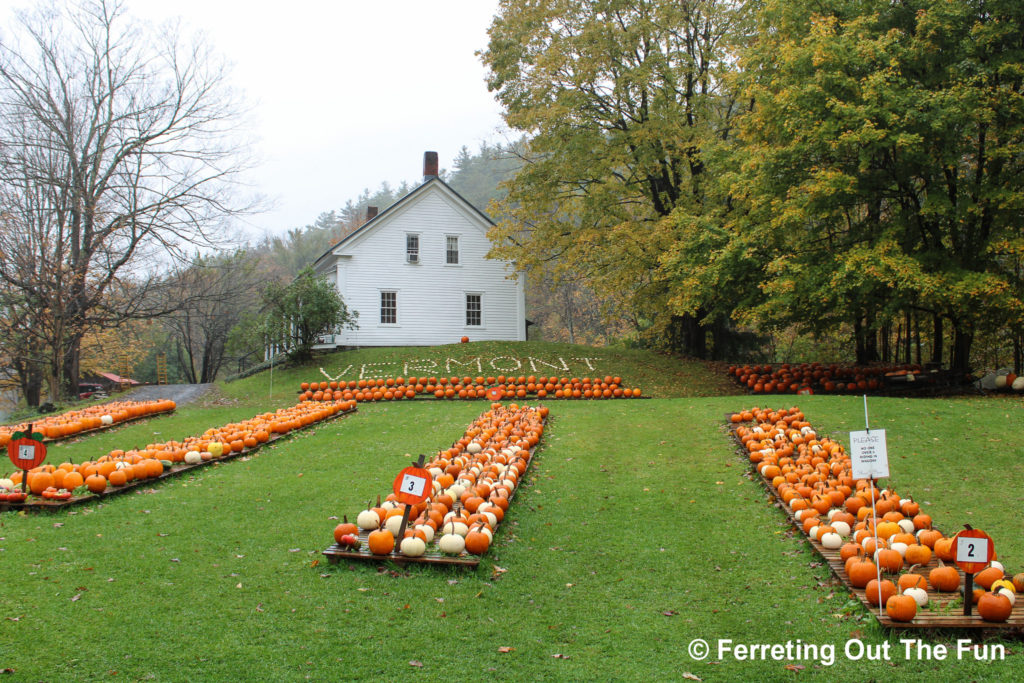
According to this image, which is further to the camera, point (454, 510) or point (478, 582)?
point (454, 510)

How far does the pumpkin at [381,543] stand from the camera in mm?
6207

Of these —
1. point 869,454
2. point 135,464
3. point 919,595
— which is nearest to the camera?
point 919,595

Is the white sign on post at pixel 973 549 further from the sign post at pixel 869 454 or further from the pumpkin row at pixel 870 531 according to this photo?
the sign post at pixel 869 454

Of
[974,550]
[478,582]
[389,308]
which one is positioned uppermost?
[389,308]

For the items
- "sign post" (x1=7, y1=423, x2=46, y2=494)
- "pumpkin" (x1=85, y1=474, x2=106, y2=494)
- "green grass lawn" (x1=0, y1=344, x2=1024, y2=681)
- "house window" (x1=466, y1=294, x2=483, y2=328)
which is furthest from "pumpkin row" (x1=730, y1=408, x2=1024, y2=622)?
"house window" (x1=466, y1=294, x2=483, y2=328)

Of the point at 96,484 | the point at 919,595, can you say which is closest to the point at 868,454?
the point at 919,595

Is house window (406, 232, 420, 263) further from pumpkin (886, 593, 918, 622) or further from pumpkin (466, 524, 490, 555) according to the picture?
pumpkin (886, 593, 918, 622)

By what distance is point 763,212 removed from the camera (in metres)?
18.9

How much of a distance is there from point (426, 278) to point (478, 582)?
82.7 feet

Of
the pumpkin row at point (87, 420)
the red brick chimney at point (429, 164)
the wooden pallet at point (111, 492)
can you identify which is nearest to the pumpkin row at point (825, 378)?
the wooden pallet at point (111, 492)

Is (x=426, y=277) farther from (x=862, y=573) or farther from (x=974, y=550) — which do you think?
(x=974, y=550)

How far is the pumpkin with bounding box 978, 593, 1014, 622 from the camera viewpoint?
4723 mm

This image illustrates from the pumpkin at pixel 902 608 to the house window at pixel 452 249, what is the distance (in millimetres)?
27108

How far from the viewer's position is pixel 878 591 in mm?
5141
